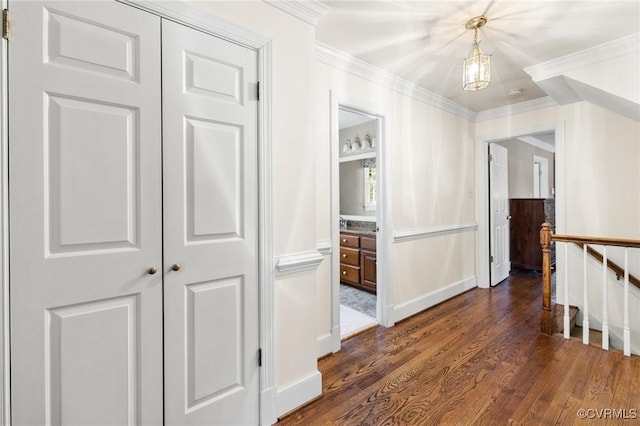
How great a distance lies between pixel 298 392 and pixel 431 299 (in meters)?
2.17

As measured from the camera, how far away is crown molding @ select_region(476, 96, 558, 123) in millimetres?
3576

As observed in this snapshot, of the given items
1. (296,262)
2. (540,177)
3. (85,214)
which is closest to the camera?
(85,214)

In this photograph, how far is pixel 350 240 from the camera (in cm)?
417

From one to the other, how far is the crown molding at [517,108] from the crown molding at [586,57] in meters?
1.00

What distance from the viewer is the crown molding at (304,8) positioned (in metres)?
1.72

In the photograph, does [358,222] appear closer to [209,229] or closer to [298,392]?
[298,392]

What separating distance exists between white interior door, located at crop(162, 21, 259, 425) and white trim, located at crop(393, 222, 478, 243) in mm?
1876

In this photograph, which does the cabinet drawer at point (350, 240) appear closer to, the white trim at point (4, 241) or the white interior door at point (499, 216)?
the white interior door at point (499, 216)

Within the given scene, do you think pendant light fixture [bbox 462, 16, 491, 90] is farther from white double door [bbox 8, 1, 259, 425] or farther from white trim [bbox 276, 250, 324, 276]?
white trim [bbox 276, 250, 324, 276]

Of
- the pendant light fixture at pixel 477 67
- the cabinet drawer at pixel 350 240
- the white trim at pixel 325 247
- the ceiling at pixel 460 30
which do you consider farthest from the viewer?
the cabinet drawer at pixel 350 240

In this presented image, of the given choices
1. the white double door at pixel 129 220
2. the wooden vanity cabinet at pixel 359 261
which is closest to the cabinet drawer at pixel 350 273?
the wooden vanity cabinet at pixel 359 261

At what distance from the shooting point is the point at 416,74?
2.96 meters

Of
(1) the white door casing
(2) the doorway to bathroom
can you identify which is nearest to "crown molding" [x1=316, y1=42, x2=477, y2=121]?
(2) the doorway to bathroom

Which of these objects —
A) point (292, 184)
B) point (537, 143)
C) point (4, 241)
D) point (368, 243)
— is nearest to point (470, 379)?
point (292, 184)
